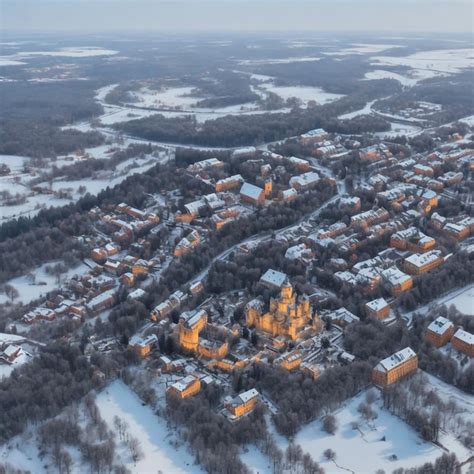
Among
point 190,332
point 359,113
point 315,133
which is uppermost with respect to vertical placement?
point 315,133

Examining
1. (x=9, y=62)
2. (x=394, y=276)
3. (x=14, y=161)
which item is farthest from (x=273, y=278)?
(x=9, y=62)

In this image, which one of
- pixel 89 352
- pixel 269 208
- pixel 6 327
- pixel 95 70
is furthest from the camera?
pixel 95 70

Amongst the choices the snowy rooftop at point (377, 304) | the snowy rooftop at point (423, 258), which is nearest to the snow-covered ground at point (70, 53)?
the snowy rooftop at point (423, 258)

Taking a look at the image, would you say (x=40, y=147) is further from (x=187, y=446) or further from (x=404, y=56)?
(x=404, y=56)

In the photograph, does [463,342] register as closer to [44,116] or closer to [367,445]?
[367,445]

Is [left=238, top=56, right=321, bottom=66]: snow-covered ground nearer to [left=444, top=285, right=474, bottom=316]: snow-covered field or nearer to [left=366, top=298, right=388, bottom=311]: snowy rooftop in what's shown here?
[left=444, top=285, right=474, bottom=316]: snow-covered field

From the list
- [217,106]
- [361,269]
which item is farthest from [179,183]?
[217,106]
